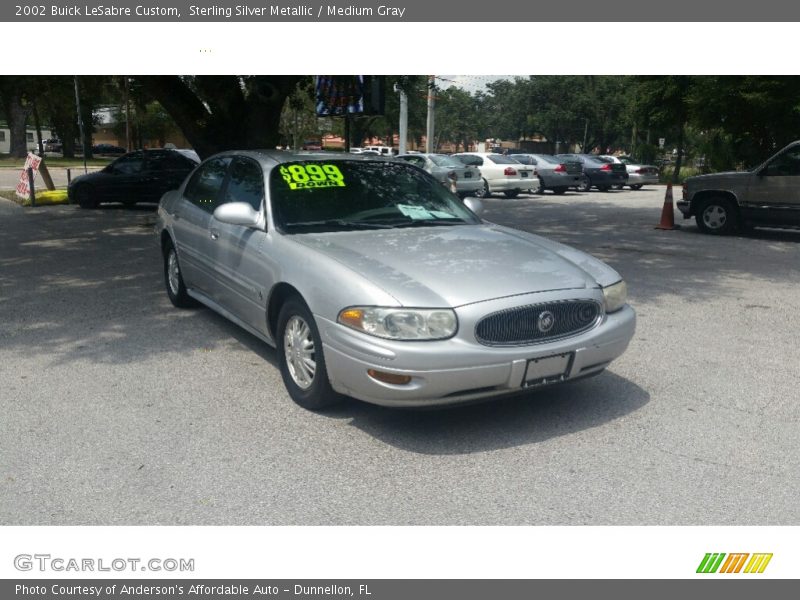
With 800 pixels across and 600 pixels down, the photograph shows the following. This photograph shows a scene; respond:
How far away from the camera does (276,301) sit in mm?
5234

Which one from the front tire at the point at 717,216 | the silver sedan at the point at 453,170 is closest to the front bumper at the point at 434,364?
the front tire at the point at 717,216

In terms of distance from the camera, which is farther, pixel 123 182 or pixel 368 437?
pixel 123 182

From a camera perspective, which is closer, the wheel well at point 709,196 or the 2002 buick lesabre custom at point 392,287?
the 2002 buick lesabre custom at point 392,287

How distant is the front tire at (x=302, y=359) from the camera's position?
185 inches

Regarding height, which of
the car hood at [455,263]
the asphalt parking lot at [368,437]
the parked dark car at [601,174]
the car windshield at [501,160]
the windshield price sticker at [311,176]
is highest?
the windshield price sticker at [311,176]

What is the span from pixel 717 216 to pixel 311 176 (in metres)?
10.8

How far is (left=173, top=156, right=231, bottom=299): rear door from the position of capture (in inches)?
255

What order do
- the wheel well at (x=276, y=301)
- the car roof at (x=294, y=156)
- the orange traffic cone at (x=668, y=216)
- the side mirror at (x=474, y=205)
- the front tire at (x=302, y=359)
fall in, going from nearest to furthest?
the front tire at (x=302, y=359) < the wheel well at (x=276, y=301) < the car roof at (x=294, y=156) < the side mirror at (x=474, y=205) < the orange traffic cone at (x=668, y=216)

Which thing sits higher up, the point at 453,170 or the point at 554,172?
the point at 453,170

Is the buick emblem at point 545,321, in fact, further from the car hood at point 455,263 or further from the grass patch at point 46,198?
the grass patch at point 46,198

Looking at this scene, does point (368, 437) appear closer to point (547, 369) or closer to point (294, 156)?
point (547, 369)

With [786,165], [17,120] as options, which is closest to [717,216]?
[786,165]

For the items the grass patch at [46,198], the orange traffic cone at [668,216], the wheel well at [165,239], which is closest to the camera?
the wheel well at [165,239]

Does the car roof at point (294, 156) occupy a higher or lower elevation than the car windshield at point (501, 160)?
higher
